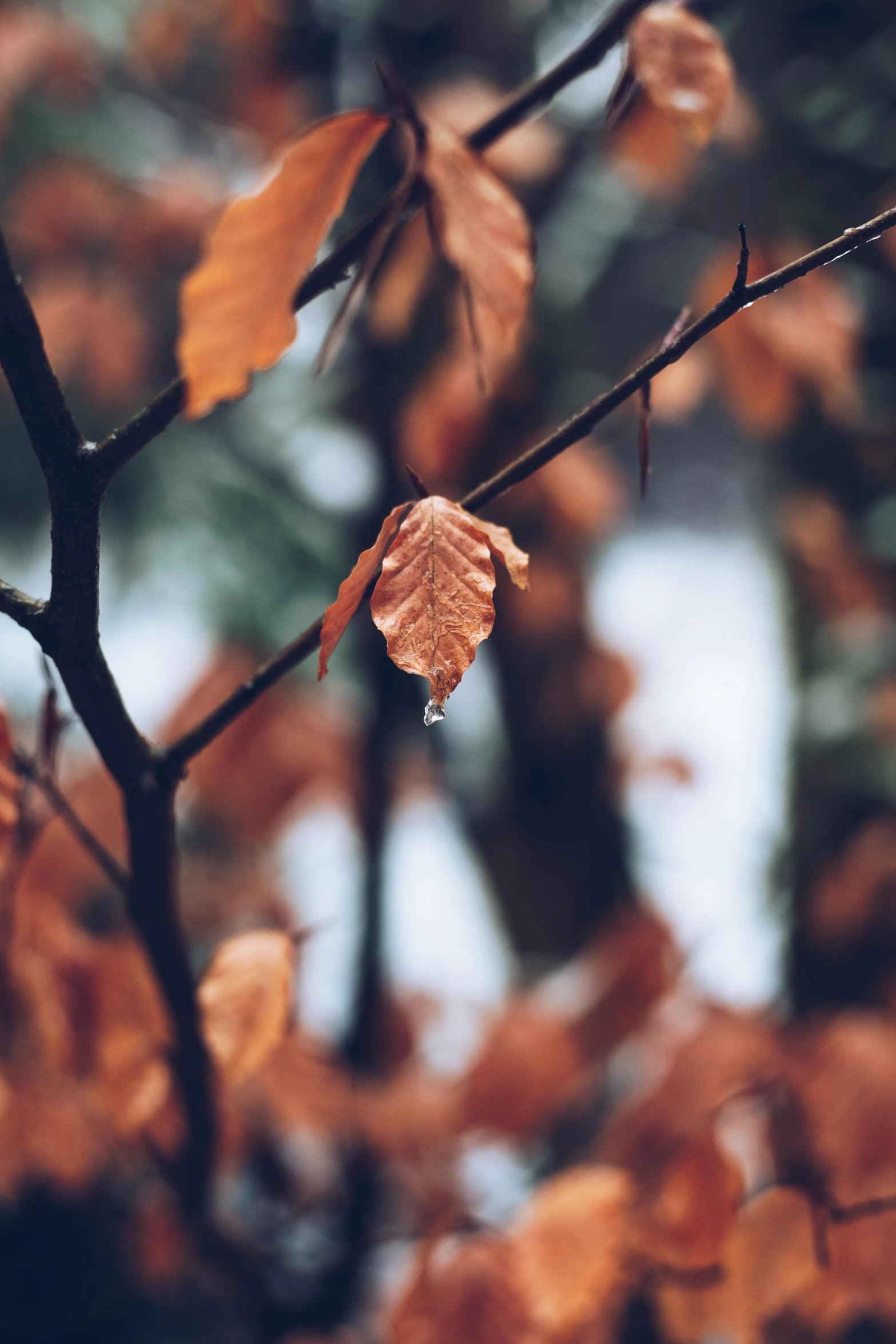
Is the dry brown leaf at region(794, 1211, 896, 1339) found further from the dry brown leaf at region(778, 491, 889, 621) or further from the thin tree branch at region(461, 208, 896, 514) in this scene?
the dry brown leaf at region(778, 491, 889, 621)

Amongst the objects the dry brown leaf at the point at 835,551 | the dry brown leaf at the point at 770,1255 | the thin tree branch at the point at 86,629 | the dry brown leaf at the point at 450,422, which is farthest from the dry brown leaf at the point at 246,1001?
the dry brown leaf at the point at 835,551

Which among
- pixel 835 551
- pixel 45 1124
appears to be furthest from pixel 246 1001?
pixel 835 551

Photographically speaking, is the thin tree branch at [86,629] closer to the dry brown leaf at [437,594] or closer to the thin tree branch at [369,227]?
the thin tree branch at [369,227]

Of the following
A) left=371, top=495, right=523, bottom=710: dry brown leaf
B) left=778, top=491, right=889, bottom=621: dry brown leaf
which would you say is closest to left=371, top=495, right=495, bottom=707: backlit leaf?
left=371, top=495, right=523, bottom=710: dry brown leaf

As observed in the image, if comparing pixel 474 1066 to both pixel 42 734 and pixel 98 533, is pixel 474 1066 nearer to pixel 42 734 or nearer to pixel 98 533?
pixel 42 734

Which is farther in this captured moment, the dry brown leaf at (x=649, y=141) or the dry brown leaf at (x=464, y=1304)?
the dry brown leaf at (x=649, y=141)

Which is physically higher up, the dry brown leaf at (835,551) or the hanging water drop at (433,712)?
the dry brown leaf at (835,551)
